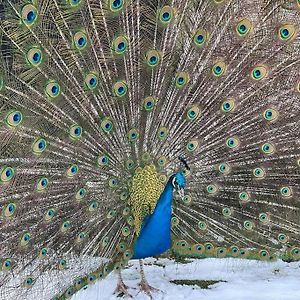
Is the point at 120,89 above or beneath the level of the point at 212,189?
above

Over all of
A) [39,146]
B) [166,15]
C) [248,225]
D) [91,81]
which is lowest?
[248,225]

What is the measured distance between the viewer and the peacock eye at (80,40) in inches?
109

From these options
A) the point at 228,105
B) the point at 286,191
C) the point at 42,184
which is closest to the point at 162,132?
the point at 228,105

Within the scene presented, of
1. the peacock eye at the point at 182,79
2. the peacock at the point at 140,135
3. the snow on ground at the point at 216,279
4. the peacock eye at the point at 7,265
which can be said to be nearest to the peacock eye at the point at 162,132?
the peacock at the point at 140,135

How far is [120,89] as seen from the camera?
3.12m

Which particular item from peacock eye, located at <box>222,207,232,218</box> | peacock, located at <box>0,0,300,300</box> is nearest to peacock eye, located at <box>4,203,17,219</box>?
peacock, located at <box>0,0,300,300</box>

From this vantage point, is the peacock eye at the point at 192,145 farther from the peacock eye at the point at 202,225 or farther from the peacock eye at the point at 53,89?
the peacock eye at the point at 53,89

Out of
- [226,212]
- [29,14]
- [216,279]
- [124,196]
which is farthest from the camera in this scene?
[216,279]

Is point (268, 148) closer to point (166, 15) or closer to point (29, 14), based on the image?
point (166, 15)

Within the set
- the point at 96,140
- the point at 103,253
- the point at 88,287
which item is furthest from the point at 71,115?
the point at 88,287

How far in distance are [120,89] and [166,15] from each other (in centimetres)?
50

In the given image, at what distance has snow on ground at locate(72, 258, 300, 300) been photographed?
364 centimetres

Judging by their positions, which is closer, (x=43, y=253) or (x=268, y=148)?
(x=43, y=253)

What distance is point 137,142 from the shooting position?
3.37m
